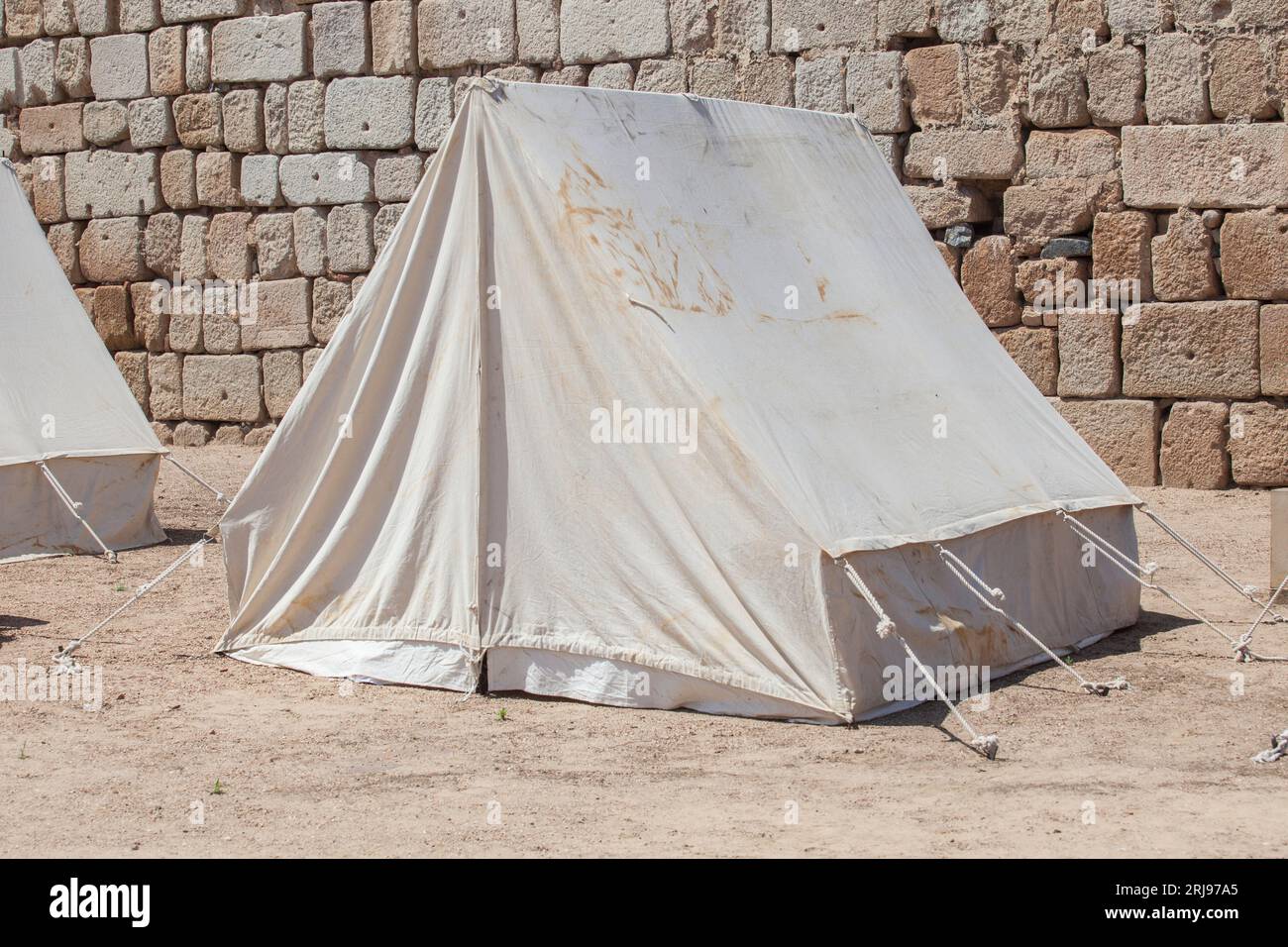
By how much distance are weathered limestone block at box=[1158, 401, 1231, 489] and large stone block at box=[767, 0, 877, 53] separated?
296 cm

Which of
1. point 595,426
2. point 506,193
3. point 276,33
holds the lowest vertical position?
point 595,426

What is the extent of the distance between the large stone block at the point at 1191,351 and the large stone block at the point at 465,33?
4269mm

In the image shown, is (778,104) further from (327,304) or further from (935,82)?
(327,304)

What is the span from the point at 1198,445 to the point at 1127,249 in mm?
1204

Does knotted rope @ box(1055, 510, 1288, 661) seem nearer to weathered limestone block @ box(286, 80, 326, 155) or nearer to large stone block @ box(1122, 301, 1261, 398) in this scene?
large stone block @ box(1122, 301, 1261, 398)

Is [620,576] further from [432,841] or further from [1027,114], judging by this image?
[1027,114]

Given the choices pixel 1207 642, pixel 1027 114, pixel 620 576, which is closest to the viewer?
pixel 620 576

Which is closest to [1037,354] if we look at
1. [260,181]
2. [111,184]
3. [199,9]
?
[260,181]

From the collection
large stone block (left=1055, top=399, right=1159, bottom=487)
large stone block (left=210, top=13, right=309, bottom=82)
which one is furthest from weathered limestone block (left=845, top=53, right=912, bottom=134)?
large stone block (left=210, top=13, right=309, bottom=82)

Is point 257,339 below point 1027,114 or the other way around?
below

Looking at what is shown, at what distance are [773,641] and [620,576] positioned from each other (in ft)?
1.82

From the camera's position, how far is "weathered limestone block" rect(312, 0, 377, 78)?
38.6ft

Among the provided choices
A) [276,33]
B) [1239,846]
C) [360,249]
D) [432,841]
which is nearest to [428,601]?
[432,841]

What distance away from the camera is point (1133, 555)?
6.17m
